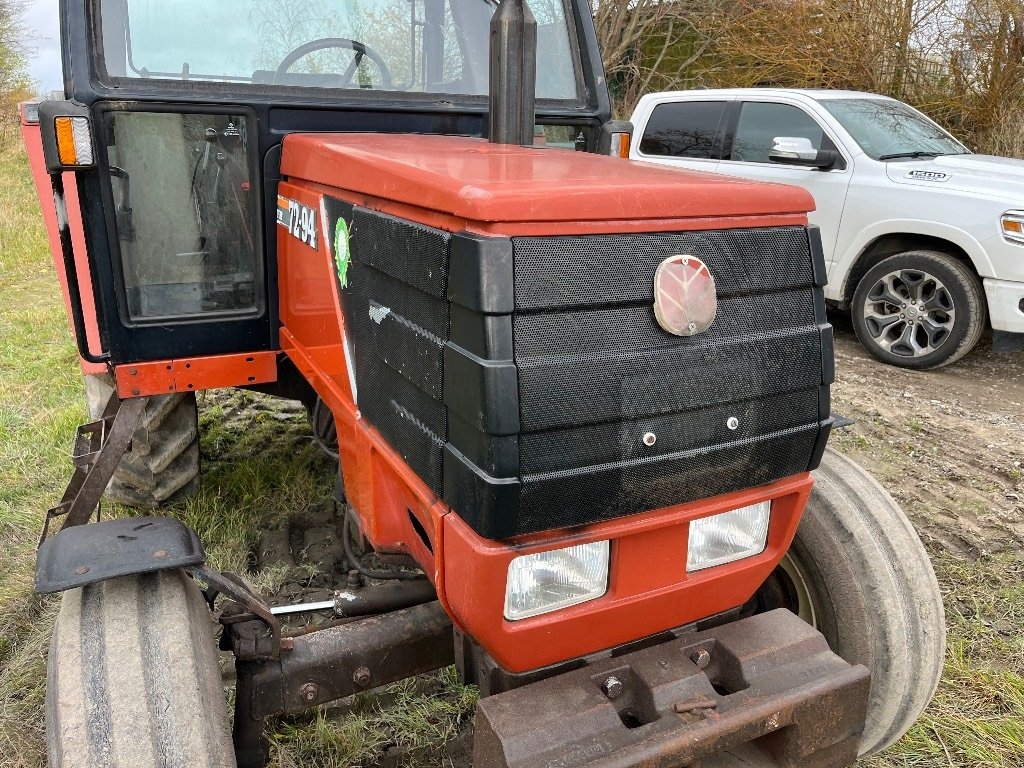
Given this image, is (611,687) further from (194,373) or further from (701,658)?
(194,373)

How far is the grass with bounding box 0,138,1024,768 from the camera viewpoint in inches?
95.7

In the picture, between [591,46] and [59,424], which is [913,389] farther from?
[59,424]

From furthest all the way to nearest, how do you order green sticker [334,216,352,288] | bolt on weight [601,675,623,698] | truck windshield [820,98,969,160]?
truck windshield [820,98,969,160], green sticker [334,216,352,288], bolt on weight [601,675,623,698]

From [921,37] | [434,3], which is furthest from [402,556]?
[921,37]

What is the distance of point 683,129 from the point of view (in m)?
7.11

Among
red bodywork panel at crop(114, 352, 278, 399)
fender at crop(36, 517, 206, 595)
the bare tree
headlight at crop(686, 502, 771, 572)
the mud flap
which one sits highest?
the bare tree

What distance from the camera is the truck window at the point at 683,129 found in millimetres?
6922

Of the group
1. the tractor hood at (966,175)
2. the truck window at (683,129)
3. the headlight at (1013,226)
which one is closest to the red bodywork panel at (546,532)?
the headlight at (1013,226)

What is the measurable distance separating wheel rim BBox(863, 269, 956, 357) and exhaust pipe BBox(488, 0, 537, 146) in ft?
14.3

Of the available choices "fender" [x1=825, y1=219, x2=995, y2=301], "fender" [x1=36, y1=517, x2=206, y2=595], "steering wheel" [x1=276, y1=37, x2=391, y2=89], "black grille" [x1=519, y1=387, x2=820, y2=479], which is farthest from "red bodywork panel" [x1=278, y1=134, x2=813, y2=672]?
"fender" [x1=825, y1=219, x2=995, y2=301]

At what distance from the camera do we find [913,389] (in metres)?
5.36

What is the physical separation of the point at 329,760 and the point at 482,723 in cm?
96

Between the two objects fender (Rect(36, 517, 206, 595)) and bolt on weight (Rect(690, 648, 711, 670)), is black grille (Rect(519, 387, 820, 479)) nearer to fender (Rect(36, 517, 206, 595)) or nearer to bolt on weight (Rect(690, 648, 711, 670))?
bolt on weight (Rect(690, 648, 711, 670))

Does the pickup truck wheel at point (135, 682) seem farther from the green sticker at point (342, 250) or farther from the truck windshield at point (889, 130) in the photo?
the truck windshield at point (889, 130)
